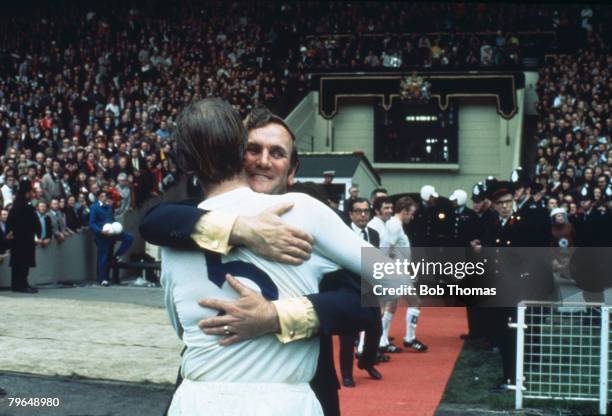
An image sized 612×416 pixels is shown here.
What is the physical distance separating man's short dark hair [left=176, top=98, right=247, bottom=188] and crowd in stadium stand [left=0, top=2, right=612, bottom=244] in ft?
56.3

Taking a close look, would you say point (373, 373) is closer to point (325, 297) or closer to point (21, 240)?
point (325, 297)

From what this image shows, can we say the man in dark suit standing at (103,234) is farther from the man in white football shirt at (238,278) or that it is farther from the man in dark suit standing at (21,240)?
Result: the man in white football shirt at (238,278)

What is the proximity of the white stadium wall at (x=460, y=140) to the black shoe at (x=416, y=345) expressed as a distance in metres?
17.5

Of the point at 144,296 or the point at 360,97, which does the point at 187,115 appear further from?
the point at 360,97

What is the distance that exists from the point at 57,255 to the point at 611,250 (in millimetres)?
8823

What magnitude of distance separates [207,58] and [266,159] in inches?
1026

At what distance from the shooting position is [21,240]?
13703 millimetres

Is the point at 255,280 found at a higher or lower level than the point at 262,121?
lower

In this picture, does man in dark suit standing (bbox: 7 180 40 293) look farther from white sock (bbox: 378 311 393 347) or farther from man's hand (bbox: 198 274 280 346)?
man's hand (bbox: 198 274 280 346)

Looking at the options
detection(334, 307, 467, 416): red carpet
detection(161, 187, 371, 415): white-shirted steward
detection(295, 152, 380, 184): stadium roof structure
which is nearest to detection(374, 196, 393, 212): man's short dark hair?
detection(334, 307, 467, 416): red carpet

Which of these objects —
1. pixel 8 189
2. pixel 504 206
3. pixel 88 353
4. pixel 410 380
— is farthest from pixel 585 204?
pixel 88 353

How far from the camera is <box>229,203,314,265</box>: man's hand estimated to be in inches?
89.5

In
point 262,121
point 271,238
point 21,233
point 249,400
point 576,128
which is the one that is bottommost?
point 21,233

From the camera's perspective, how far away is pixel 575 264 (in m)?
10.5
